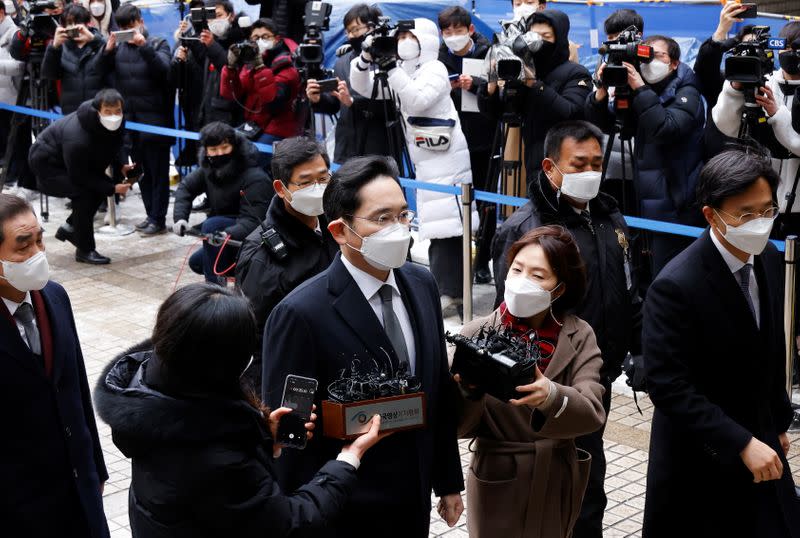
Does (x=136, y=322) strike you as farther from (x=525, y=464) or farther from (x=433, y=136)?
(x=525, y=464)

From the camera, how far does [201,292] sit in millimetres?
3045

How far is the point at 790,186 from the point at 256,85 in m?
5.21

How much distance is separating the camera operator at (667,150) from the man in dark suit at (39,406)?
4.43 m

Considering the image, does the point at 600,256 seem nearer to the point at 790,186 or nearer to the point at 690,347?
the point at 690,347

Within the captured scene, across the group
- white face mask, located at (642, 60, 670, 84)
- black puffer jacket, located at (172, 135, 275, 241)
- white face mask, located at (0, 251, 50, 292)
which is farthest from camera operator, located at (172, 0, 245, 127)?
white face mask, located at (0, 251, 50, 292)

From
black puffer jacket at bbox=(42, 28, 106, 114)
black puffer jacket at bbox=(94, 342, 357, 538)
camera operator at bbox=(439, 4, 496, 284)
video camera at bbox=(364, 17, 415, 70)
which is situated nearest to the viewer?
black puffer jacket at bbox=(94, 342, 357, 538)

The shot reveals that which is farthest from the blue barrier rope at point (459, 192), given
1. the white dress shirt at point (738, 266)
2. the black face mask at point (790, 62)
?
the white dress shirt at point (738, 266)

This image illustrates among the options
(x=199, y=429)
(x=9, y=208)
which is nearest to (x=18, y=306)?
(x=9, y=208)

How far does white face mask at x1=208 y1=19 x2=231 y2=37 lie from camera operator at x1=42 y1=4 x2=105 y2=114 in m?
1.25

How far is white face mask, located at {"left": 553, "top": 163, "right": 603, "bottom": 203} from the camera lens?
4957 mm

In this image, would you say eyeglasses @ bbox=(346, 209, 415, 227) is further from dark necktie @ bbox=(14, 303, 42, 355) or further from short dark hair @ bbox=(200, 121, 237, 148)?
short dark hair @ bbox=(200, 121, 237, 148)

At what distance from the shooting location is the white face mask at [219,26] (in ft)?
36.8

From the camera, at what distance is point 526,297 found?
4086 mm

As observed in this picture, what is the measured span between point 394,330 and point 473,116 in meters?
5.88
